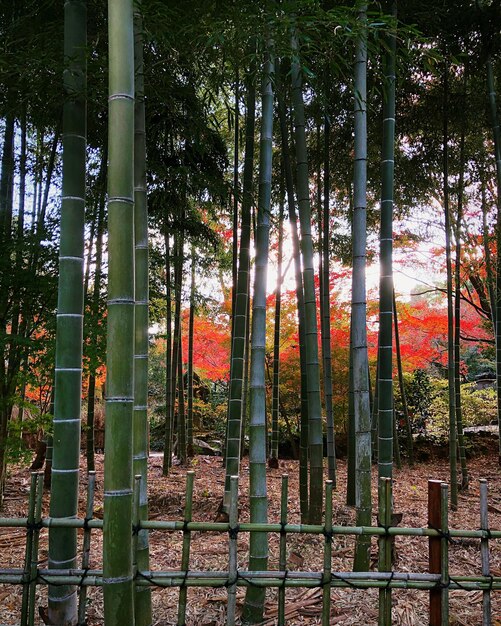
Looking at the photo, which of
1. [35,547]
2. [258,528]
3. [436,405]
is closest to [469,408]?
[436,405]

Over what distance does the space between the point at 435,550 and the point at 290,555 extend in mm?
1603

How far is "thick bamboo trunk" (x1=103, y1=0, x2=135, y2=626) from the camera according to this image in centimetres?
138

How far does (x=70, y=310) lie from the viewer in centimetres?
210

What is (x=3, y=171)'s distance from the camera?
4293 millimetres

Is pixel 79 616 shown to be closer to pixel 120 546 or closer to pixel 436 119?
pixel 120 546

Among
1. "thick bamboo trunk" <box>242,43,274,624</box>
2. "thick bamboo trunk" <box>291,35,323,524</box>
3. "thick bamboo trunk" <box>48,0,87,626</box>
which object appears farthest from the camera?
"thick bamboo trunk" <box>291,35,323,524</box>

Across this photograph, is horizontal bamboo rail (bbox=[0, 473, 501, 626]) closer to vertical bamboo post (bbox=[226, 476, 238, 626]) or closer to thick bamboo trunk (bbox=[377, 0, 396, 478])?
vertical bamboo post (bbox=[226, 476, 238, 626])

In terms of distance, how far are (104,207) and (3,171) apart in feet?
2.99

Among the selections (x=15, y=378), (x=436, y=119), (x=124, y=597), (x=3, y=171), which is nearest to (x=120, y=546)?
(x=124, y=597)

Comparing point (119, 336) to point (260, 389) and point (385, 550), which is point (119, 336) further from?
point (385, 550)

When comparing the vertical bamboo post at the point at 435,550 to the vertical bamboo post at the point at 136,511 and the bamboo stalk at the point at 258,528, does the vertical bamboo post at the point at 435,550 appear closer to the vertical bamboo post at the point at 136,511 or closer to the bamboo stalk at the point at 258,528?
the bamboo stalk at the point at 258,528

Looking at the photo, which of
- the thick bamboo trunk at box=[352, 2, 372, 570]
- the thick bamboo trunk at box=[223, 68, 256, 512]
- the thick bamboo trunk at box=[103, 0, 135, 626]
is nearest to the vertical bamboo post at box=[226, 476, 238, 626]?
the thick bamboo trunk at box=[103, 0, 135, 626]

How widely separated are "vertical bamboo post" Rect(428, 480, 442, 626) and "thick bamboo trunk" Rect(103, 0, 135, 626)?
1167mm

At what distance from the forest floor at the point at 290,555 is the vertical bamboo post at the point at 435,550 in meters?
0.57
